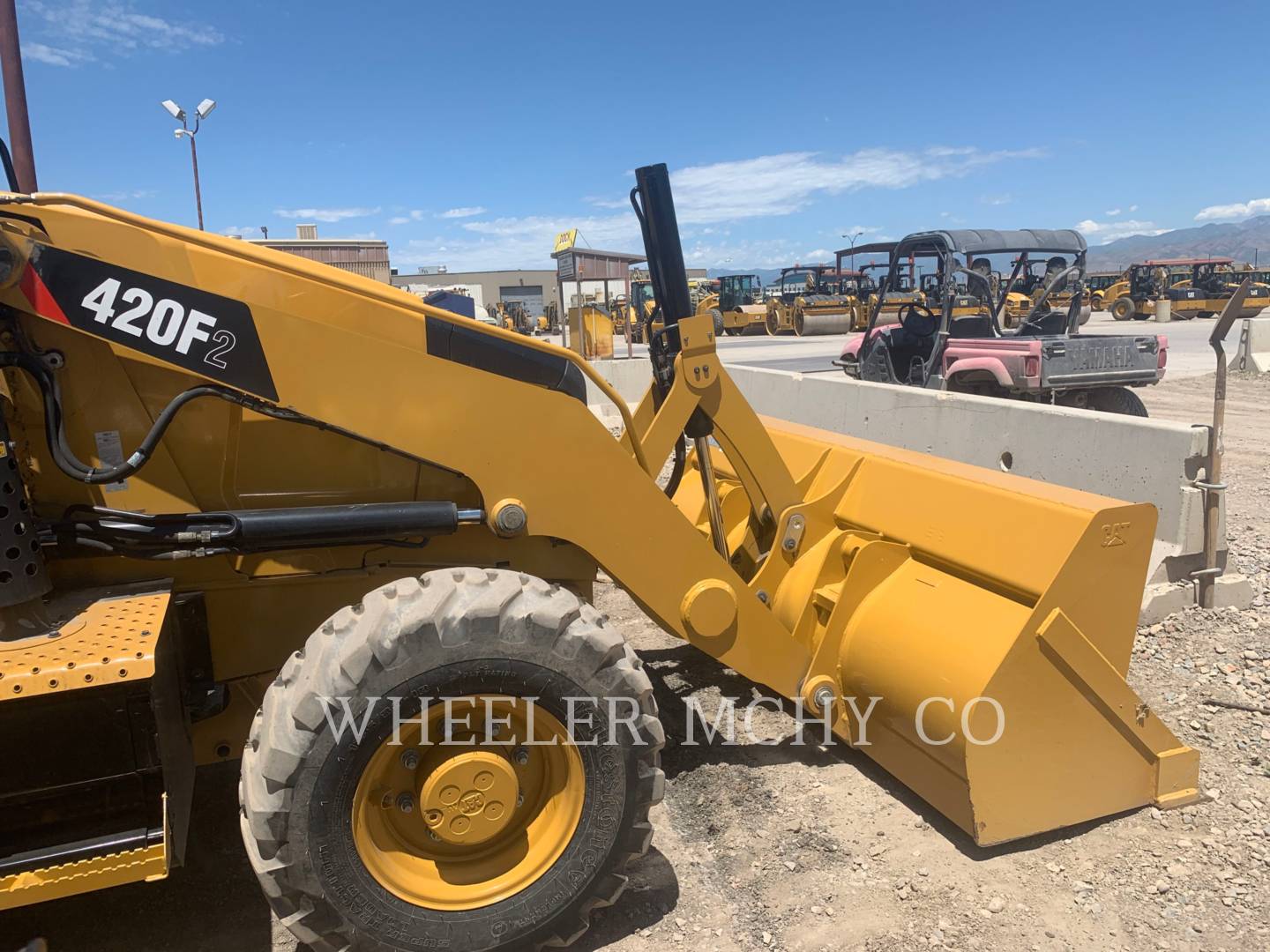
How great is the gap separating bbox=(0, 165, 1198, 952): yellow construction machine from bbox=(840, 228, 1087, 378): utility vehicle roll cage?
693 cm

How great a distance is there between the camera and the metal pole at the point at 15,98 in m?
2.94

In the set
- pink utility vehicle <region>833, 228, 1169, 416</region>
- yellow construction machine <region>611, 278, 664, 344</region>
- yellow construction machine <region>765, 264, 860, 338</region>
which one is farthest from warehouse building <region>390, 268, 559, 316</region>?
pink utility vehicle <region>833, 228, 1169, 416</region>

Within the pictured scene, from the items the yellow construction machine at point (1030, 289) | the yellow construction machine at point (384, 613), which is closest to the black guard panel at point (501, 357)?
the yellow construction machine at point (384, 613)

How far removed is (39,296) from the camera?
7.42ft

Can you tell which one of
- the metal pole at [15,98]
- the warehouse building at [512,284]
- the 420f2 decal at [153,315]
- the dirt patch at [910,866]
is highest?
the warehouse building at [512,284]

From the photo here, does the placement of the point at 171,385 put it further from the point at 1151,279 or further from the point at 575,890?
the point at 1151,279

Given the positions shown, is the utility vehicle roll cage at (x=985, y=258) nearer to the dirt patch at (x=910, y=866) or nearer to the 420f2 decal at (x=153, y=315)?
the dirt patch at (x=910, y=866)

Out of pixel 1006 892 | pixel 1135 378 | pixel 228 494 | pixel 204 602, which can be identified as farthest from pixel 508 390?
pixel 1135 378

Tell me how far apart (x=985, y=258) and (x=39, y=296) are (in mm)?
9466

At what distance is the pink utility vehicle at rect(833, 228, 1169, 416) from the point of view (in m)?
8.80

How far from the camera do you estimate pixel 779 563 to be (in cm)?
383

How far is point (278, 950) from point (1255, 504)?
7913 millimetres

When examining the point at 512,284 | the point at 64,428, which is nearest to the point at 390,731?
the point at 64,428

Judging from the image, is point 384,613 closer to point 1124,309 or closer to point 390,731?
point 390,731
